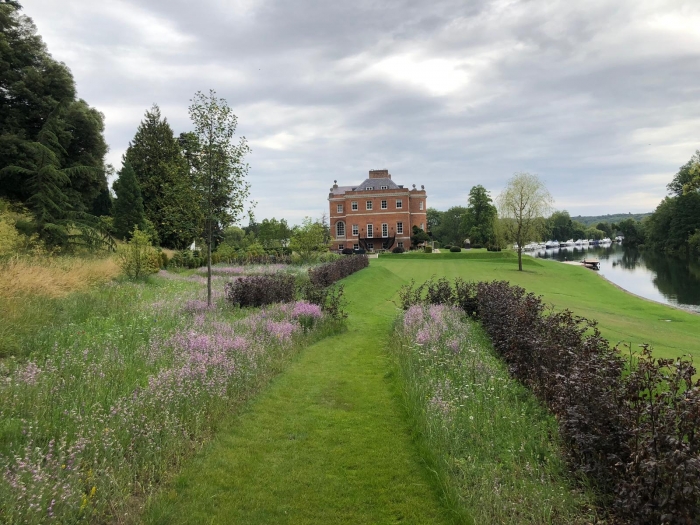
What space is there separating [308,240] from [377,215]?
121 feet

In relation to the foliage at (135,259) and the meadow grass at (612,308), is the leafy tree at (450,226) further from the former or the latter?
the foliage at (135,259)

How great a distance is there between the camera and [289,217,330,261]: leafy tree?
1064 inches

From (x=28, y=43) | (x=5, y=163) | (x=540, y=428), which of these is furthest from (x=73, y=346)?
(x=28, y=43)

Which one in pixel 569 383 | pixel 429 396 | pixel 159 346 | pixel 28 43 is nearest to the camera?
pixel 569 383

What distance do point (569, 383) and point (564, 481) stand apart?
0.86 m

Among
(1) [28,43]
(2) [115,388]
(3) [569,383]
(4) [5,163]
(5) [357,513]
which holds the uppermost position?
(1) [28,43]

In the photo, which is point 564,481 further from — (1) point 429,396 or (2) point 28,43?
(2) point 28,43

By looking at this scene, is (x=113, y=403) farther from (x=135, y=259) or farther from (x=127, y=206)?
(x=127, y=206)

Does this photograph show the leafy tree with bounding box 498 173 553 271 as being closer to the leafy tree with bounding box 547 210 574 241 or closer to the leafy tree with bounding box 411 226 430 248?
the leafy tree with bounding box 411 226 430 248

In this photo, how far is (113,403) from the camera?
4.73 m

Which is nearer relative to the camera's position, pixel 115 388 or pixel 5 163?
pixel 115 388

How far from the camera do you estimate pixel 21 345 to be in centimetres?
624

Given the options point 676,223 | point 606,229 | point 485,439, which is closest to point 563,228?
point 606,229

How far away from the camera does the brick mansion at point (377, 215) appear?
2451 inches
